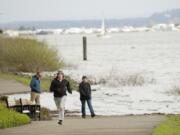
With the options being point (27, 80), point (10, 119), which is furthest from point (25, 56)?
point (10, 119)

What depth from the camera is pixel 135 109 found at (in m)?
32.6

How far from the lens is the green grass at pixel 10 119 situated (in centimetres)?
2117

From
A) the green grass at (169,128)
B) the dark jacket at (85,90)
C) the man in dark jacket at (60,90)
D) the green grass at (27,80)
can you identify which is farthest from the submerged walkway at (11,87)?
the green grass at (169,128)

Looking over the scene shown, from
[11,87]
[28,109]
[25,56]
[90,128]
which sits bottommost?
[11,87]

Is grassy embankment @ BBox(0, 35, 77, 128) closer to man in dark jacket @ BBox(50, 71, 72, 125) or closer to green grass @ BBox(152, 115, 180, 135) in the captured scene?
man in dark jacket @ BBox(50, 71, 72, 125)

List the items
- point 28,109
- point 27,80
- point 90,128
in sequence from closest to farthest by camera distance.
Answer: point 90,128
point 28,109
point 27,80

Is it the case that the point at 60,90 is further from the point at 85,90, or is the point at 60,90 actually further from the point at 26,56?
the point at 26,56

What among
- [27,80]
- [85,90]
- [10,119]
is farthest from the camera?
[27,80]

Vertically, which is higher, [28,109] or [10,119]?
[10,119]

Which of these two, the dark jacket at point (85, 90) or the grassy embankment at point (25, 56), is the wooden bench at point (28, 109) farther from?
the grassy embankment at point (25, 56)

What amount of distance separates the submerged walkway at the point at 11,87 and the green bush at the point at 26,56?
1132 centimetres

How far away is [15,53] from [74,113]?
25.6 meters

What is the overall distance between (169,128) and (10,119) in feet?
16.1

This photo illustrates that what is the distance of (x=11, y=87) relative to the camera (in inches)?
1524
